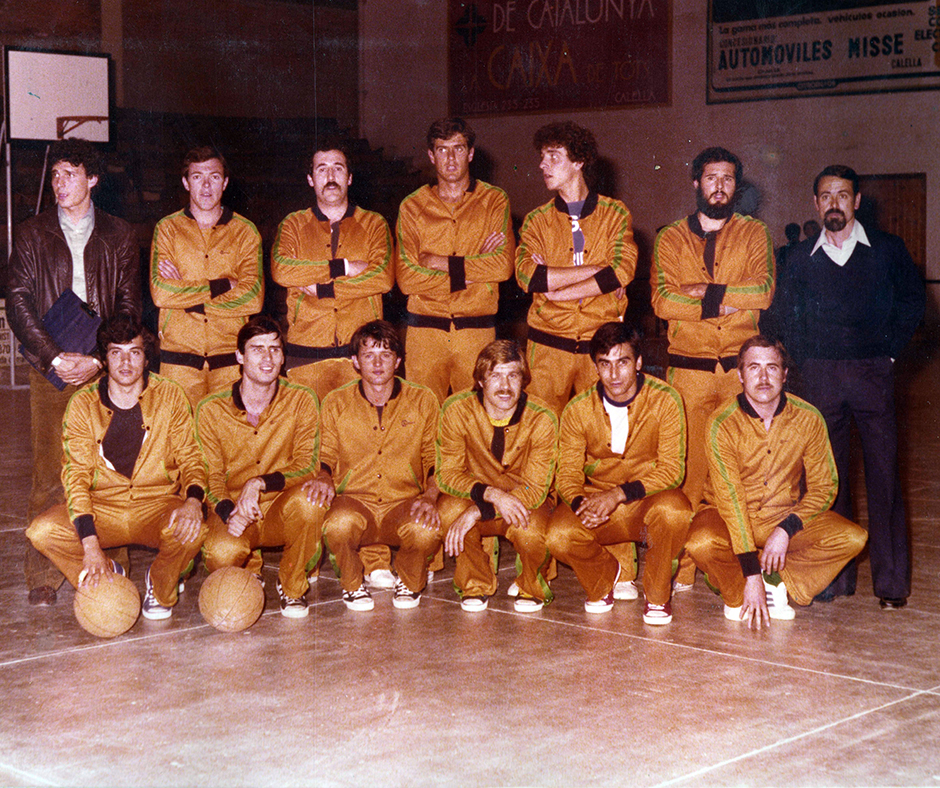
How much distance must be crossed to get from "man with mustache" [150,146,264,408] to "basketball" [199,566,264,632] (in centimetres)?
144

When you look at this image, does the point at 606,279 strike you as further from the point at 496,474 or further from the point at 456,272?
the point at 496,474

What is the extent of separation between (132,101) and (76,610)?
19.0 m

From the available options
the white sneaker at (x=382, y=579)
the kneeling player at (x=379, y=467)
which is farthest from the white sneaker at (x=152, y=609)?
the white sneaker at (x=382, y=579)

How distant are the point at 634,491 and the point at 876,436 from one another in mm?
1298

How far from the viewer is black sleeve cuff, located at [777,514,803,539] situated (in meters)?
6.32

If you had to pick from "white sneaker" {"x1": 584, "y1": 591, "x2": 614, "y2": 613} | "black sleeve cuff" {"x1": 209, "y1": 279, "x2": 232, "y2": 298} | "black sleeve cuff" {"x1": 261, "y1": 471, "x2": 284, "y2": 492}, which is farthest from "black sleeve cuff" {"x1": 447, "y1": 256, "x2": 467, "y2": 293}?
"white sneaker" {"x1": 584, "y1": 591, "x2": 614, "y2": 613}

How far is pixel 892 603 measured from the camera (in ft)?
21.4

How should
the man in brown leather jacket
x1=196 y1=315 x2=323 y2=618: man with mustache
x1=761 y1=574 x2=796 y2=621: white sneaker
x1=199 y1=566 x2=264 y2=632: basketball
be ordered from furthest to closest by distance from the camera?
the man in brown leather jacket < x1=196 y1=315 x2=323 y2=618: man with mustache < x1=761 y1=574 x2=796 y2=621: white sneaker < x1=199 y1=566 x2=264 y2=632: basketball

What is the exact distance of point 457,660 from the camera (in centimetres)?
557

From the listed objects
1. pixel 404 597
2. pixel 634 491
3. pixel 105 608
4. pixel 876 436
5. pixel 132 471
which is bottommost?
pixel 404 597

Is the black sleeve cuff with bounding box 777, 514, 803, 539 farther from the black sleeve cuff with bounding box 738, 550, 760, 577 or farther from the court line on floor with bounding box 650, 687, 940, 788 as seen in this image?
the court line on floor with bounding box 650, 687, 940, 788

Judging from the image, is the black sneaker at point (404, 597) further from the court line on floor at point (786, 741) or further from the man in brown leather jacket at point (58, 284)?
the court line on floor at point (786, 741)

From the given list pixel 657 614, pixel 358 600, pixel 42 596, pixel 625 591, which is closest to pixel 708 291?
pixel 625 591

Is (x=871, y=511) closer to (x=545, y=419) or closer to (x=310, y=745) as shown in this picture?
(x=545, y=419)
